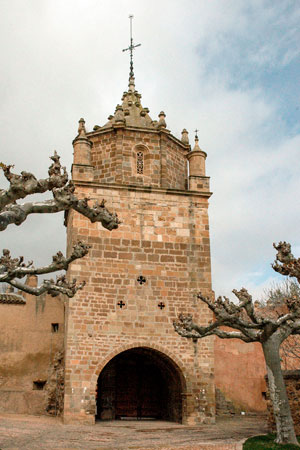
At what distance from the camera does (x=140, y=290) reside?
1623 centimetres

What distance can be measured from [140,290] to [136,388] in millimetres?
4280

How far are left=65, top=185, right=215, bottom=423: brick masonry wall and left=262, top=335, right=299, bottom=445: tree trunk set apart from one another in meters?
5.32

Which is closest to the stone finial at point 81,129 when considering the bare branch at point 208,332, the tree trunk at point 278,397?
the bare branch at point 208,332

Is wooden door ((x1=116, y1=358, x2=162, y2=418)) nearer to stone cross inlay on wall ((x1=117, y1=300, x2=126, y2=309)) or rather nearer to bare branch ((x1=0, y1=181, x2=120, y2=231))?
stone cross inlay on wall ((x1=117, y1=300, x2=126, y2=309))

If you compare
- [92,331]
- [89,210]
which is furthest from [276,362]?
[92,331]

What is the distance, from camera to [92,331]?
50.9ft

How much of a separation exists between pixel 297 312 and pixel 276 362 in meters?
1.18

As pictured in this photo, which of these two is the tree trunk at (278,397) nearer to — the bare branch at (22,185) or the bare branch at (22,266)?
the bare branch at (22,266)

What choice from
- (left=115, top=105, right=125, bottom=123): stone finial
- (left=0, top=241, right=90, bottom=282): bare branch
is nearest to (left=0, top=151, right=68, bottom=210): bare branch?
(left=0, top=241, right=90, bottom=282): bare branch

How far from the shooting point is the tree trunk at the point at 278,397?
1032cm

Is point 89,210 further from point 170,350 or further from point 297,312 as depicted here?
point 170,350

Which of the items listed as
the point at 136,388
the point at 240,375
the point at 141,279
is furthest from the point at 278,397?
the point at 240,375

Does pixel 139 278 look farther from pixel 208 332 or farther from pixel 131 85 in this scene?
pixel 131 85

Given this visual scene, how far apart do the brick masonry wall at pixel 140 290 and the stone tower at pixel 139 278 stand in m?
0.03
